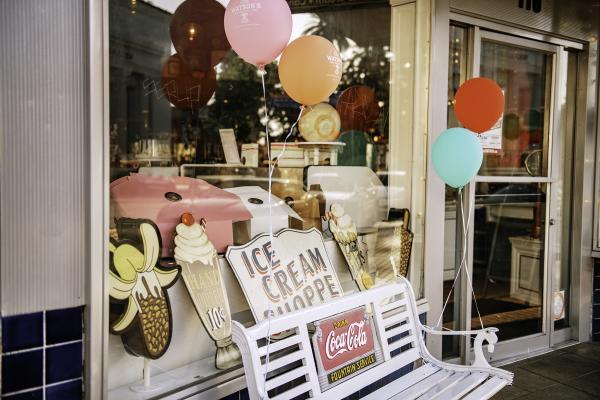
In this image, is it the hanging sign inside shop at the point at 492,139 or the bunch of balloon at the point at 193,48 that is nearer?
the bunch of balloon at the point at 193,48

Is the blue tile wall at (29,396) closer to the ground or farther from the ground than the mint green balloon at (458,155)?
closer to the ground

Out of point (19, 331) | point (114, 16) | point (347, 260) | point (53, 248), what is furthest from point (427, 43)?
point (19, 331)

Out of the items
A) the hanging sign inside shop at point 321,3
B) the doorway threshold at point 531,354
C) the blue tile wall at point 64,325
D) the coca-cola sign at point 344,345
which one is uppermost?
the hanging sign inside shop at point 321,3

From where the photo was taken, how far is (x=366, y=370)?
2.53 meters

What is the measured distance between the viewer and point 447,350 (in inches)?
150

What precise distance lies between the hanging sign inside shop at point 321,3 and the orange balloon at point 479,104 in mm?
1050

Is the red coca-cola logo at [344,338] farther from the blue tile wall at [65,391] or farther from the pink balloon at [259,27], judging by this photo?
the pink balloon at [259,27]

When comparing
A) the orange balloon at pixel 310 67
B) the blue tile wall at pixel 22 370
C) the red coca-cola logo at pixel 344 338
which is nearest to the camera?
the blue tile wall at pixel 22 370

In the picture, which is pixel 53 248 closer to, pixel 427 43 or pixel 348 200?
pixel 348 200

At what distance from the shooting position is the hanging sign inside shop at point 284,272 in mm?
2682

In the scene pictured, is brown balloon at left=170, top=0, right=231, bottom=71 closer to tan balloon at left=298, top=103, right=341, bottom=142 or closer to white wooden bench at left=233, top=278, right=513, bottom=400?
tan balloon at left=298, top=103, right=341, bottom=142

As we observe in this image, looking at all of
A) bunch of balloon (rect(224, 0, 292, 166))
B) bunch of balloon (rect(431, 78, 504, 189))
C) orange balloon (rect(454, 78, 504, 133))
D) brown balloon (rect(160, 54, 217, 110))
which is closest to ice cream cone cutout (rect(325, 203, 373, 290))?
bunch of balloon (rect(431, 78, 504, 189))

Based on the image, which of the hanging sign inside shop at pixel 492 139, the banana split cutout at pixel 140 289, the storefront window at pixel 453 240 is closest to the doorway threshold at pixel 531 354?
the storefront window at pixel 453 240

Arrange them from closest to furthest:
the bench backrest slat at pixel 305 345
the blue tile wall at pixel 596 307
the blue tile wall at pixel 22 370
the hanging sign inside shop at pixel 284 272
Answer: the blue tile wall at pixel 22 370, the bench backrest slat at pixel 305 345, the hanging sign inside shop at pixel 284 272, the blue tile wall at pixel 596 307
